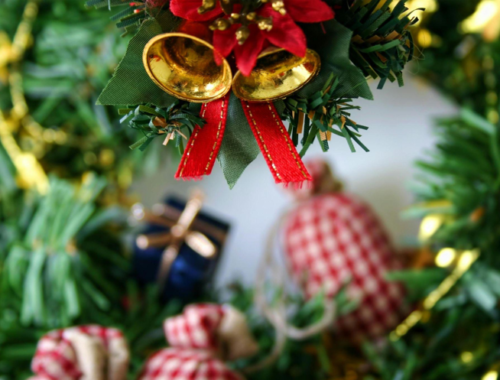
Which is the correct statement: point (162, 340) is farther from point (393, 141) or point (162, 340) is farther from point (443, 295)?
point (393, 141)

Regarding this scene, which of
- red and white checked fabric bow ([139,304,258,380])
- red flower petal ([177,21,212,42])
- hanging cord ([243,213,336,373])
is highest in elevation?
red flower petal ([177,21,212,42])

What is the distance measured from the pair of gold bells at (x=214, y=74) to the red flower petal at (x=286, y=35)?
2 centimetres

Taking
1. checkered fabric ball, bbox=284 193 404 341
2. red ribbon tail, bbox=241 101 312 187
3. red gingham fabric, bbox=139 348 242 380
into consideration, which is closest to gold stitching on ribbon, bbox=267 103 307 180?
red ribbon tail, bbox=241 101 312 187

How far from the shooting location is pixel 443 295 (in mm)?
542

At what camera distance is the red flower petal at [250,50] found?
0.25 m

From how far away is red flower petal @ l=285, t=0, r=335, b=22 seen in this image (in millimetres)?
241

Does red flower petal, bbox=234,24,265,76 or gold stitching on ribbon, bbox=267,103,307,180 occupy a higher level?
red flower petal, bbox=234,24,265,76

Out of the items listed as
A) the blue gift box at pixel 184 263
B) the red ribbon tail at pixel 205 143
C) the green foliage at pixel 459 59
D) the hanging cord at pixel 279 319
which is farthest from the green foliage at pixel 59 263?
the green foliage at pixel 459 59

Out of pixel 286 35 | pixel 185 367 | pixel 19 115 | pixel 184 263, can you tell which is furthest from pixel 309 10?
pixel 19 115

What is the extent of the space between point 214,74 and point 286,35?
6 centimetres

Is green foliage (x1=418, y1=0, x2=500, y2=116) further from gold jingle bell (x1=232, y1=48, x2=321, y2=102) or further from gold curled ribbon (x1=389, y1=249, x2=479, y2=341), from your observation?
gold jingle bell (x1=232, y1=48, x2=321, y2=102)

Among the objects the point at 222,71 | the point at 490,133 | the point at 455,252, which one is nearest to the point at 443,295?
the point at 455,252

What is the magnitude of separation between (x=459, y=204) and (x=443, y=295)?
0.11 metres

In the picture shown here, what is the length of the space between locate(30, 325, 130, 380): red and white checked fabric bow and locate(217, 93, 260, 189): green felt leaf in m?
0.23
